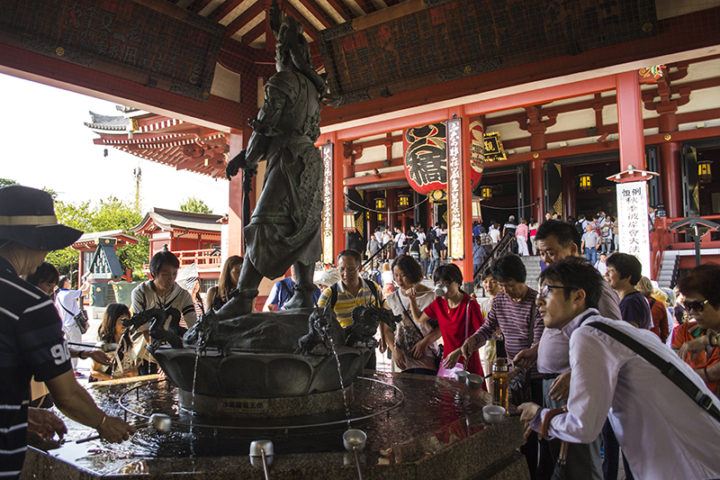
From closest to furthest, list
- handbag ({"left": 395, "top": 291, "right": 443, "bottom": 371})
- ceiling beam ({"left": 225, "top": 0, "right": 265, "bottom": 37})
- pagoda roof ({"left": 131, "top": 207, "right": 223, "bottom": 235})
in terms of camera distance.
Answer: handbag ({"left": 395, "top": 291, "right": 443, "bottom": 371}) → ceiling beam ({"left": 225, "top": 0, "right": 265, "bottom": 37}) → pagoda roof ({"left": 131, "top": 207, "right": 223, "bottom": 235})

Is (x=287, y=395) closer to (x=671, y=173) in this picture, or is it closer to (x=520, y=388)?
(x=520, y=388)

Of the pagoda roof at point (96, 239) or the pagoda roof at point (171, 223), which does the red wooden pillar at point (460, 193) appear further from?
the pagoda roof at point (96, 239)

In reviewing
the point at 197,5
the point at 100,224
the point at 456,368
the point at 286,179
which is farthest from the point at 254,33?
the point at 100,224

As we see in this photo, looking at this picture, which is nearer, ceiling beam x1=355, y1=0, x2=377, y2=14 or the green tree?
ceiling beam x1=355, y1=0, x2=377, y2=14

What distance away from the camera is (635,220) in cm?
877

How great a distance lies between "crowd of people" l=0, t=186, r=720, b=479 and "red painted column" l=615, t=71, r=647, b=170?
6.36 meters

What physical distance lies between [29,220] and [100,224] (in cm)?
3838

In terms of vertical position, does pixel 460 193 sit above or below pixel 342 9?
below

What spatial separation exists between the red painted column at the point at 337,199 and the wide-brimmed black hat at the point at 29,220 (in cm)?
977

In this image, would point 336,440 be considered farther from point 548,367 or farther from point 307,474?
point 548,367

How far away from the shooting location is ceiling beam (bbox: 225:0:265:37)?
7.29 metres

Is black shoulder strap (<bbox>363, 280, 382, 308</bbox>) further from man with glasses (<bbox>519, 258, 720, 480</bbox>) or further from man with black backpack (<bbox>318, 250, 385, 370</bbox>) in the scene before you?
man with glasses (<bbox>519, 258, 720, 480</bbox>)

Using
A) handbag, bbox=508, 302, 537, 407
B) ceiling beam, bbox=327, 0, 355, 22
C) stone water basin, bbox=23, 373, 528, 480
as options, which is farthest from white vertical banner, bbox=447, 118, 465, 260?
stone water basin, bbox=23, 373, 528, 480

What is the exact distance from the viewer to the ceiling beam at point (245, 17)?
729 cm
